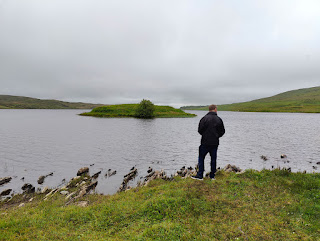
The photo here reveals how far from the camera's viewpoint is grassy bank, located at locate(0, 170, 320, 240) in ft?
24.5

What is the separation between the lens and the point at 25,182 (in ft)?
60.5

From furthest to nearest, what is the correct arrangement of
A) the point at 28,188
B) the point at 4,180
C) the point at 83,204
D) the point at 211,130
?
the point at 4,180, the point at 28,188, the point at 211,130, the point at 83,204

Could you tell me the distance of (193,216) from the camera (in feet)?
28.7

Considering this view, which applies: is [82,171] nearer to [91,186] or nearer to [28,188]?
[91,186]

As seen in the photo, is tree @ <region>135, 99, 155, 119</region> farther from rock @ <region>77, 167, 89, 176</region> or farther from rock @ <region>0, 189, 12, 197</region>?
rock @ <region>0, 189, 12, 197</region>

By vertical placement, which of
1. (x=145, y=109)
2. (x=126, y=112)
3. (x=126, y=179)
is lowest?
(x=126, y=179)

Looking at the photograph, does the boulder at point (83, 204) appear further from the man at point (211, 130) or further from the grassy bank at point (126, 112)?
the grassy bank at point (126, 112)

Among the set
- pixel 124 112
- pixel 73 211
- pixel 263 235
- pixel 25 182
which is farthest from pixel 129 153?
pixel 124 112

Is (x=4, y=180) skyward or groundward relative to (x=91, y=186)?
groundward

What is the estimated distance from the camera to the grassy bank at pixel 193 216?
24.5ft

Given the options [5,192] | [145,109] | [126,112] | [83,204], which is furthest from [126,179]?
[126,112]

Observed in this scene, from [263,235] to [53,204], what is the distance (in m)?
13.1

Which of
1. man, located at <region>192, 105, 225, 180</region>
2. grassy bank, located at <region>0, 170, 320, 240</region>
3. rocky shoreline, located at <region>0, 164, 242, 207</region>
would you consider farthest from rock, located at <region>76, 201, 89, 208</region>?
man, located at <region>192, 105, 225, 180</region>

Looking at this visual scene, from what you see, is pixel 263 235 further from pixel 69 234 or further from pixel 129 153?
pixel 129 153
